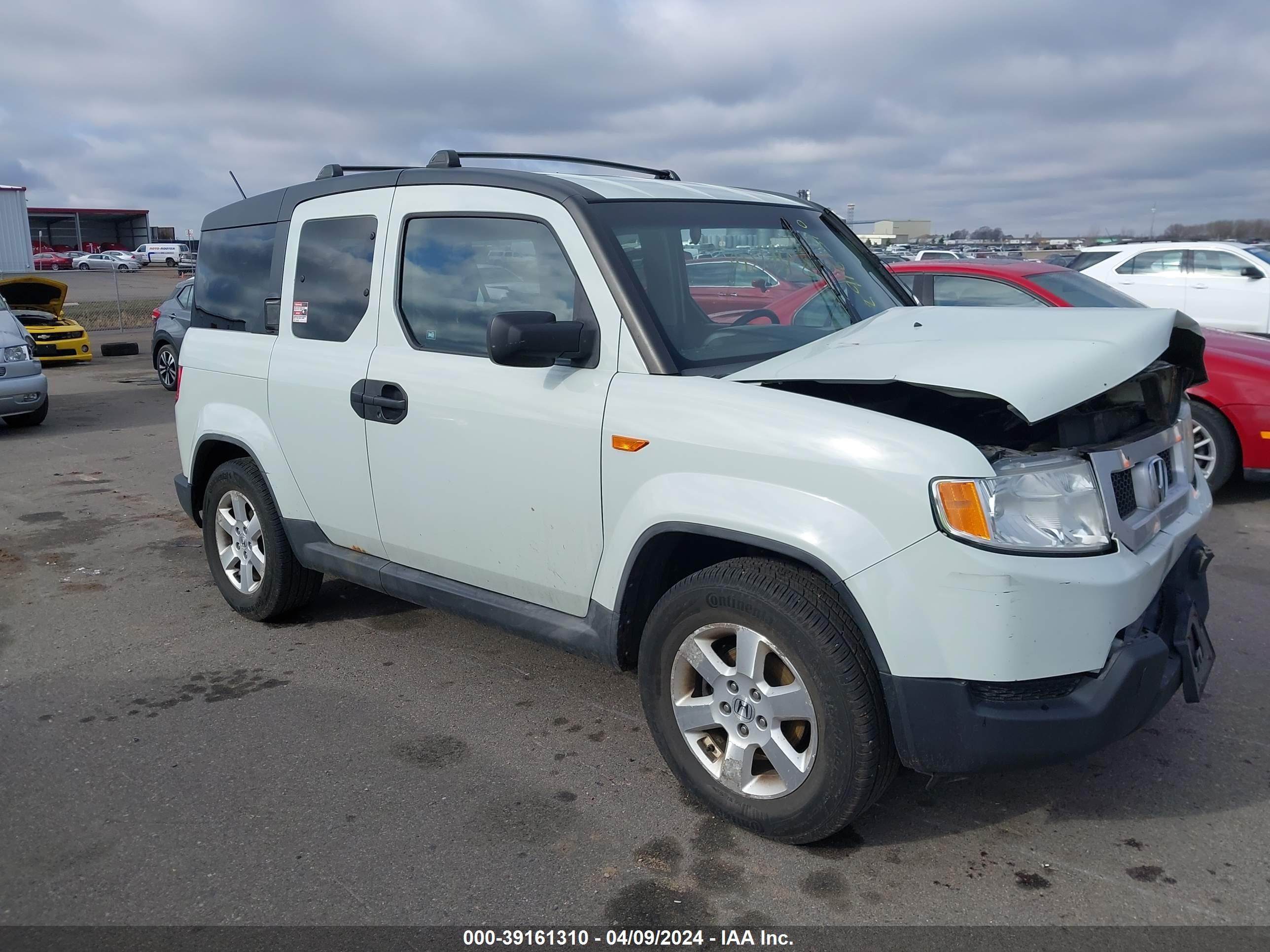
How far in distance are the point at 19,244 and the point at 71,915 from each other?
132 feet

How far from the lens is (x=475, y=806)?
348 cm

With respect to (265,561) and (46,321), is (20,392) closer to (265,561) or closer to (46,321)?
(46,321)

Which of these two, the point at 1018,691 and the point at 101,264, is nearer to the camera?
the point at 1018,691

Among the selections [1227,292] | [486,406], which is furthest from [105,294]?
[486,406]

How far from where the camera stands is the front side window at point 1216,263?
14000 millimetres

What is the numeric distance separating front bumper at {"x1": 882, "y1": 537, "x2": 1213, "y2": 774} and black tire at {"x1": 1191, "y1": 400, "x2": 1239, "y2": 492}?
187 inches

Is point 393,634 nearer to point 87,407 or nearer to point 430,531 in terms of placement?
point 430,531

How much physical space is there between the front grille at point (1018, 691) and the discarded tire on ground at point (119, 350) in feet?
67.8

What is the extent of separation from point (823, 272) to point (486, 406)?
58.9 inches

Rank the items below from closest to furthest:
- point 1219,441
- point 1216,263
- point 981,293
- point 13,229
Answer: point 1219,441 → point 981,293 → point 1216,263 → point 13,229

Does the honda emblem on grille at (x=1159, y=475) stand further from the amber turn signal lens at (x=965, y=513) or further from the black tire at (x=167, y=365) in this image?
the black tire at (x=167, y=365)

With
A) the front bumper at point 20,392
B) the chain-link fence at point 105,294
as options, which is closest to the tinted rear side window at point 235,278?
the front bumper at point 20,392

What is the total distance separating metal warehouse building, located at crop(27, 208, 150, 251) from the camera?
226 ft

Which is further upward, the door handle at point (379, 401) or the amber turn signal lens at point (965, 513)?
the door handle at point (379, 401)
